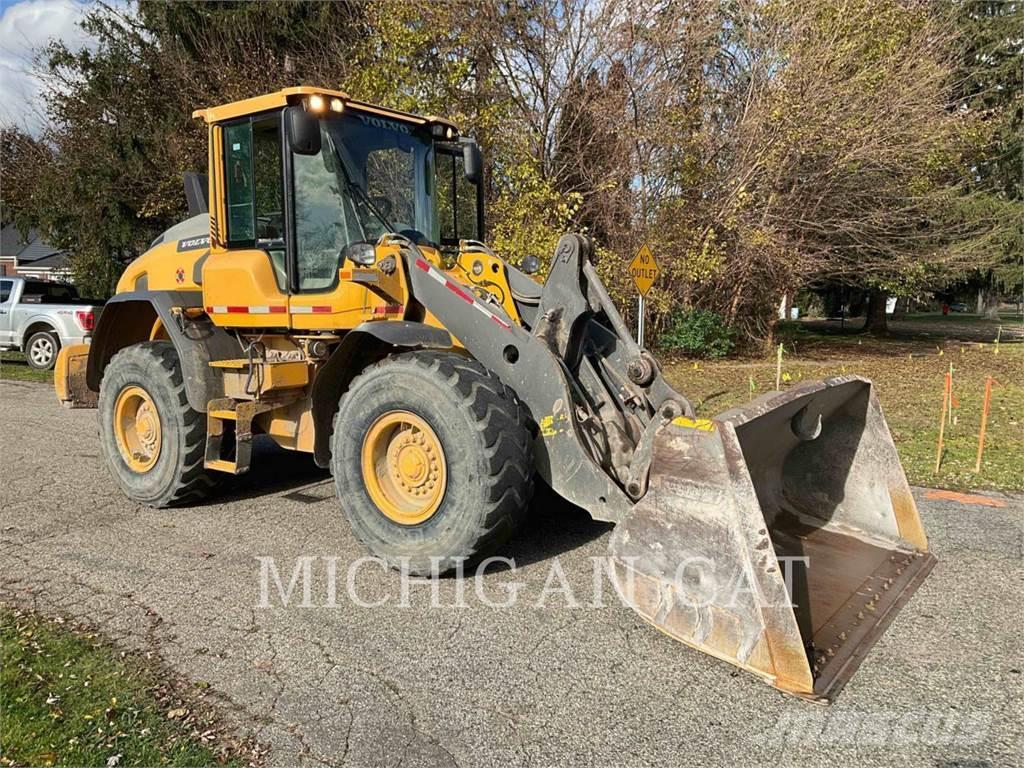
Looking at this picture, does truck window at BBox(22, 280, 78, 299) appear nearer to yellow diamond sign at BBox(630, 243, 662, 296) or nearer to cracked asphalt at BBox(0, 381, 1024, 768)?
cracked asphalt at BBox(0, 381, 1024, 768)

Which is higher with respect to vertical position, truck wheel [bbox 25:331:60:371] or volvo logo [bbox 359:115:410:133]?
volvo logo [bbox 359:115:410:133]

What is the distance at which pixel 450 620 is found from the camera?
3.90m

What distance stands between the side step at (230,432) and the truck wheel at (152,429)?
0.32ft

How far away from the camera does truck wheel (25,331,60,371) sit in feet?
47.9

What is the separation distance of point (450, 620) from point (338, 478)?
3.96 ft

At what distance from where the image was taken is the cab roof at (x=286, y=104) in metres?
4.91

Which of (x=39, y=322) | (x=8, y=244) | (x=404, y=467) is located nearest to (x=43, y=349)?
(x=39, y=322)

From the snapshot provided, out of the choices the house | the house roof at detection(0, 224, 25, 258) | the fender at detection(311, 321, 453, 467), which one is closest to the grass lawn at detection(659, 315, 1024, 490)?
the fender at detection(311, 321, 453, 467)

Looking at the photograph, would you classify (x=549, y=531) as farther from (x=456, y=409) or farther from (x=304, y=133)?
(x=304, y=133)

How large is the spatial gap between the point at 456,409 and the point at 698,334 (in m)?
13.3

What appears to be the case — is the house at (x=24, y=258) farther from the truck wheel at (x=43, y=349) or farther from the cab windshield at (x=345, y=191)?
the cab windshield at (x=345, y=191)

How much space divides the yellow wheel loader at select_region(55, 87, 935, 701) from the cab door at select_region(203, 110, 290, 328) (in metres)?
0.02

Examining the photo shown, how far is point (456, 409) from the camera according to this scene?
407cm

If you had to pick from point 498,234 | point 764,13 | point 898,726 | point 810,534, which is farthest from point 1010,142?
point 898,726
